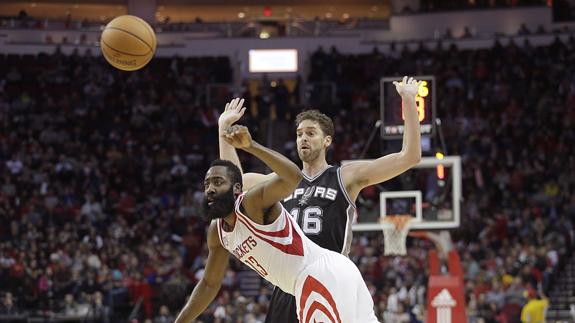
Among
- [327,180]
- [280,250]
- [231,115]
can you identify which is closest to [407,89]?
[327,180]

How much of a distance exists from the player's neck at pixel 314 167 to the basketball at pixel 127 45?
3744 millimetres

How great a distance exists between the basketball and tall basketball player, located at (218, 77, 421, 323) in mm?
3745

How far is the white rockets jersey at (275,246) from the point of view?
5.93 metres

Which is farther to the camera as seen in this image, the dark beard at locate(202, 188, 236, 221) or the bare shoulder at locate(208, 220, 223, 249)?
the bare shoulder at locate(208, 220, 223, 249)

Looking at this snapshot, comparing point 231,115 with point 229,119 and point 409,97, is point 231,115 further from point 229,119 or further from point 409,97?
point 409,97

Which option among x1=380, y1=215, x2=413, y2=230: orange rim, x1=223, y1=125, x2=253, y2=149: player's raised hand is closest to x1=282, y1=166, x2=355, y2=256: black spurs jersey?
x1=223, y1=125, x2=253, y2=149: player's raised hand

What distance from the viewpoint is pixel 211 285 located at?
650cm

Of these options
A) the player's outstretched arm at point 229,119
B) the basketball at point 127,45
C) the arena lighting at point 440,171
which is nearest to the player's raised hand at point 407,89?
the player's outstretched arm at point 229,119

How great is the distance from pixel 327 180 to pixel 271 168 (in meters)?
1.32

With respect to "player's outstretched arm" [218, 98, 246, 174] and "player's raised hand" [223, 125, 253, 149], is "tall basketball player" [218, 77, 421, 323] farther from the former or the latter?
"player's raised hand" [223, 125, 253, 149]

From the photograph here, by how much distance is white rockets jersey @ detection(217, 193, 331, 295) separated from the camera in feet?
19.5

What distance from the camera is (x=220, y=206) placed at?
5.77 metres

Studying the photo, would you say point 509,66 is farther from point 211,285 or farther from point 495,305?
point 211,285

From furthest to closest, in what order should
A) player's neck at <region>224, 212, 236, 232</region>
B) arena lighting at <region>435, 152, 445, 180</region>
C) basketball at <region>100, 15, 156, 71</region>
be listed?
arena lighting at <region>435, 152, 445, 180</region>
basketball at <region>100, 15, 156, 71</region>
player's neck at <region>224, 212, 236, 232</region>
